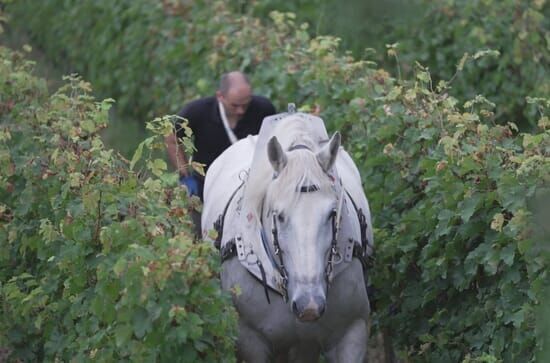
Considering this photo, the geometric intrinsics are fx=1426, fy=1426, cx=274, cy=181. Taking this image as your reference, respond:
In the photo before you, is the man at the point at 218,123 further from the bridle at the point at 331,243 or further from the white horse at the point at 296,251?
the bridle at the point at 331,243

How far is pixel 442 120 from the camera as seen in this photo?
8.00 metres

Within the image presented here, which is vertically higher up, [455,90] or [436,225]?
[436,225]

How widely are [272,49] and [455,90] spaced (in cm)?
191

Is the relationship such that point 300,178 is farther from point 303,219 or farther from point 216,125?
point 216,125

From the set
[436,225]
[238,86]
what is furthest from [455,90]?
[436,225]

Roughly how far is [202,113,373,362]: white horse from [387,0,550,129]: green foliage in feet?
17.4

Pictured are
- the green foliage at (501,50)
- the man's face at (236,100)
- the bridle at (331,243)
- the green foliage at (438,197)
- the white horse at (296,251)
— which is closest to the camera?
the white horse at (296,251)

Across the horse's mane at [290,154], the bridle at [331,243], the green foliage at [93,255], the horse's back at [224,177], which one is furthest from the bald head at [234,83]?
the bridle at [331,243]

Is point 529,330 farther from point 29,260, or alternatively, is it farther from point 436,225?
point 29,260

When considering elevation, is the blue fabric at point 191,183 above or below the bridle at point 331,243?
below

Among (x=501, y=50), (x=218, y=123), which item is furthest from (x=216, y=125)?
(x=501, y=50)

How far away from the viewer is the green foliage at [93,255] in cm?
595

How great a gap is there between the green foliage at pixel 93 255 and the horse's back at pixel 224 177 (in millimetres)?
471

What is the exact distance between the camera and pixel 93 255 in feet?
22.4
